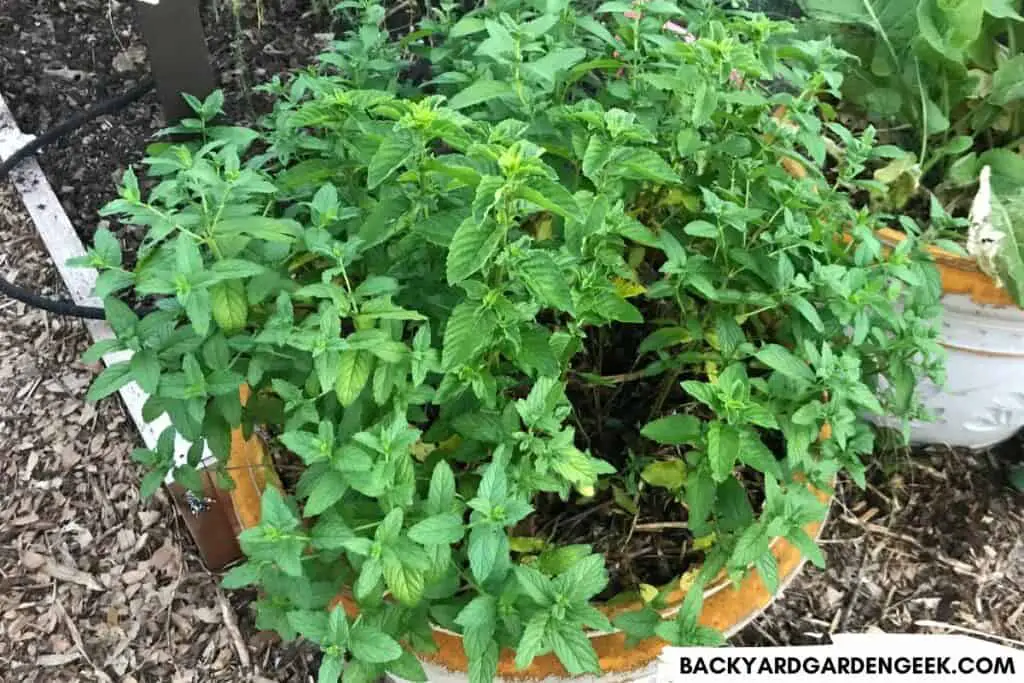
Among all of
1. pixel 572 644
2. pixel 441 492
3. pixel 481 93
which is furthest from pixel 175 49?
pixel 572 644

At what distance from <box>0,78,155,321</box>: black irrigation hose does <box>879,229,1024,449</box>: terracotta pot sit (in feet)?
5.98

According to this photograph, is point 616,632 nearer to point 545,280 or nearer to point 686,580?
point 686,580

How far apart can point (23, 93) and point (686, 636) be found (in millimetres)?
2391

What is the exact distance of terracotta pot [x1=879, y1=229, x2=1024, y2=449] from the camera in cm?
173

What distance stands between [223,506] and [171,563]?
0.76ft

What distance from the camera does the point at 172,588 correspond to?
193 cm

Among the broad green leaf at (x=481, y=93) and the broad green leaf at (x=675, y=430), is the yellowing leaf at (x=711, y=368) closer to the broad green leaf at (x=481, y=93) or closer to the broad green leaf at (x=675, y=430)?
the broad green leaf at (x=675, y=430)

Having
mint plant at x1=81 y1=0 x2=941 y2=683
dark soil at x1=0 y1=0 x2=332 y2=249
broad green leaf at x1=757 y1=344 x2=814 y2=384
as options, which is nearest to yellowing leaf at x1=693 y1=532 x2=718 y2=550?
mint plant at x1=81 y1=0 x2=941 y2=683

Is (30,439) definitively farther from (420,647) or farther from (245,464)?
(420,647)

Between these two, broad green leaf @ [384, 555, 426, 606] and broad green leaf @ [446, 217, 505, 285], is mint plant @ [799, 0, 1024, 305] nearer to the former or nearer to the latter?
broad green leaf @ [446, 217, 505, 285]

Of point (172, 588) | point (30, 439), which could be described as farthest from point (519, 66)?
point (30, 439)

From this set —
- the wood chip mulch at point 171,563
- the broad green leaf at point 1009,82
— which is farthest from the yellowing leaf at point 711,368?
the broad green leaf at point 1009,82

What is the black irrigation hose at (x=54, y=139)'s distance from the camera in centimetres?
218

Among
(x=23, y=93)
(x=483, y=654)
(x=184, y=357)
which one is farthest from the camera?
(x=23, y=93)
